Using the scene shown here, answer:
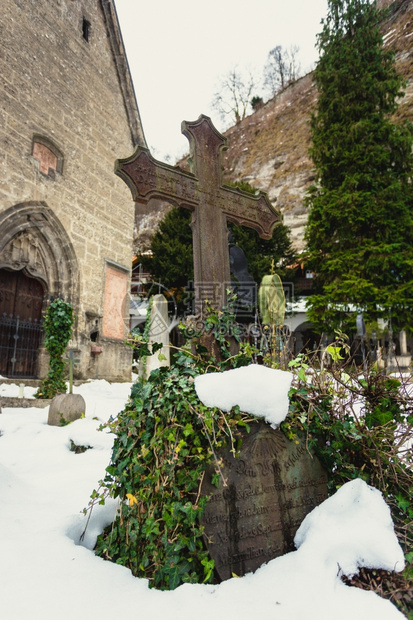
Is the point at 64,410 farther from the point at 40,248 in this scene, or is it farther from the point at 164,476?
the point at 40,248

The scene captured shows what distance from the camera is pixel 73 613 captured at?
1.45 meters

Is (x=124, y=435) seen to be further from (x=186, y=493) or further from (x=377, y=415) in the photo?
(x=377, y=415)

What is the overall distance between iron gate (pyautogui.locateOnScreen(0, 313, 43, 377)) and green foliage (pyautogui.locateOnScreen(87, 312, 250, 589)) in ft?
24.0

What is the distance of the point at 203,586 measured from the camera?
164 cm

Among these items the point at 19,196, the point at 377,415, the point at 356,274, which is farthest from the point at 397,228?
the point at 377,415

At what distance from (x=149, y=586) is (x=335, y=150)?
52.3 feet

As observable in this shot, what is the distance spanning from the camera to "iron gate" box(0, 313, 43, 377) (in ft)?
27.4

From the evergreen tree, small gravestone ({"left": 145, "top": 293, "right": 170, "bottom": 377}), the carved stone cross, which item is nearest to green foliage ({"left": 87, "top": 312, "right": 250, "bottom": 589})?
the carved stone cross

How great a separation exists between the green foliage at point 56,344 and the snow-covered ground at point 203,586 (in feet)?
14.5

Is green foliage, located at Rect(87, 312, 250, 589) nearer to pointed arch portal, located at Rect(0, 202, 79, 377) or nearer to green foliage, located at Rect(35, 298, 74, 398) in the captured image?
green foliage, located at Rect(35, 298, 74, 398)

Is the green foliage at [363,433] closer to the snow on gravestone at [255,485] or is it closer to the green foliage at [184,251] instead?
the snow on gravestone at [255,485]

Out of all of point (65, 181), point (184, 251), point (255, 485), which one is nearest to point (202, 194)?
point (255, 485)

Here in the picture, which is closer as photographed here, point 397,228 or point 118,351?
point 118,351

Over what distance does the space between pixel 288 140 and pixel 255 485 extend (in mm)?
28730
